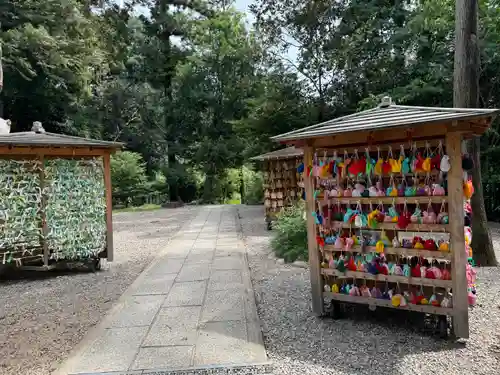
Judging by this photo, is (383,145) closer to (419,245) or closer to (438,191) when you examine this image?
(438,191)

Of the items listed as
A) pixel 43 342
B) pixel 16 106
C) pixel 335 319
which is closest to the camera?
pixel 43 342

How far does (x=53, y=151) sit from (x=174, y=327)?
3.77 m

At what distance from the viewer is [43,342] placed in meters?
3.44

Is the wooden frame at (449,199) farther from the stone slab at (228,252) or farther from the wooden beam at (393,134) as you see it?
the stone slab at (228,252)

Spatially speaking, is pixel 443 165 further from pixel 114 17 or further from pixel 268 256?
pixel 114 17

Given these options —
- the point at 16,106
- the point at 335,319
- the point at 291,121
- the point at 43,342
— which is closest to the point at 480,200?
the point at 335,319

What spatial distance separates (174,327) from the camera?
11.8 feet

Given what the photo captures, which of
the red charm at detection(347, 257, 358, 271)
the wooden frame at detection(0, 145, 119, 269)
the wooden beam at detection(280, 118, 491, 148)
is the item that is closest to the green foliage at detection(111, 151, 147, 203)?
the wooden frame at detection(0, 145, 119, 269)

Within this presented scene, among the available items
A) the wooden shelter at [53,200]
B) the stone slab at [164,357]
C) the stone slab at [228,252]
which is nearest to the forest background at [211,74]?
the stone slab at [228,252]

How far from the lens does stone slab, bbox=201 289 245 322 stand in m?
3.83

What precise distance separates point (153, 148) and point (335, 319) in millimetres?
24002

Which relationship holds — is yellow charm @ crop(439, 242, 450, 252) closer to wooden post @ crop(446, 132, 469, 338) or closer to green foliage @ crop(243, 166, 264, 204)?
wooden post @ crop(446, 132, 469, 338)

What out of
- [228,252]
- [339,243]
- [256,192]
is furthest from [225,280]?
[256,192]

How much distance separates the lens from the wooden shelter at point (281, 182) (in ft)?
32.5
